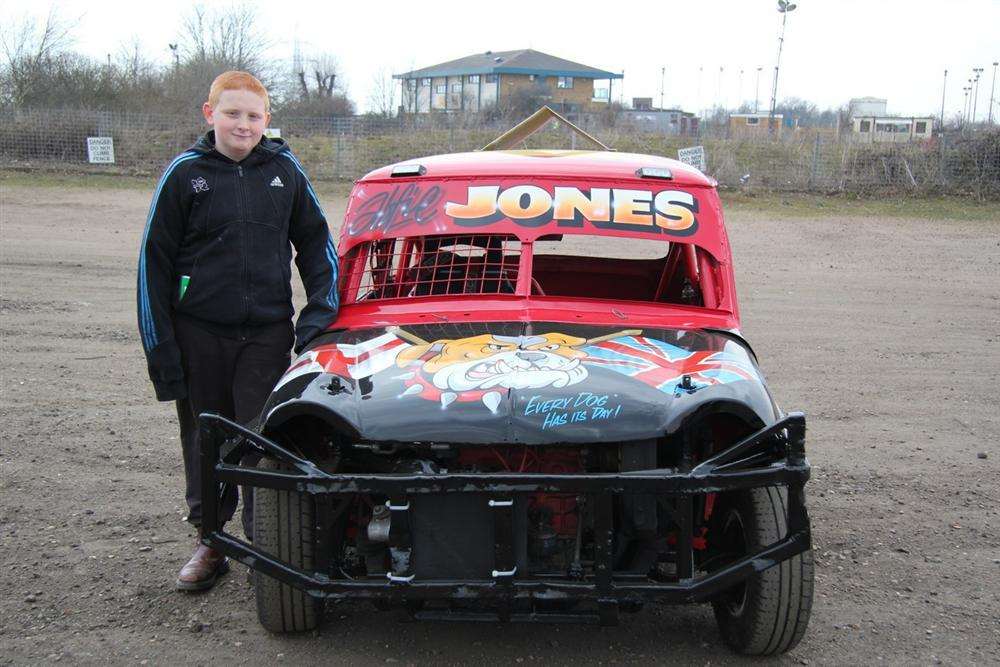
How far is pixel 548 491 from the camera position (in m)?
3.10

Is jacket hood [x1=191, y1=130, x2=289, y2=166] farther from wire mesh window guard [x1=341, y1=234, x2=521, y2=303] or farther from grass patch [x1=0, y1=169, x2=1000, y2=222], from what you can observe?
grass patch [x1=0, y1=169, x2=1000, y2=222]

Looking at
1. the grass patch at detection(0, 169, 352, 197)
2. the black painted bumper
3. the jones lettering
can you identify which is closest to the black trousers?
the black painted bumper

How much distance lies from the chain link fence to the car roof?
1756cm

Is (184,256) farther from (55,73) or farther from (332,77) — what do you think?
(332,77)

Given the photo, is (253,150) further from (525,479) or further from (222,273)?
(525,479)

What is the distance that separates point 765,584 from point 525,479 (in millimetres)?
1006

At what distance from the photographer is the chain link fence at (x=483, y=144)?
2177 centimetres

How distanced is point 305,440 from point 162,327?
0.78 metres

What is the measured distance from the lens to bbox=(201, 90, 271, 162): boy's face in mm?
3949

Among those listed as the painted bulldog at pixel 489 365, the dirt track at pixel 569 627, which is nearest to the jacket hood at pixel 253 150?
the painted bulldog at pixel 489 365

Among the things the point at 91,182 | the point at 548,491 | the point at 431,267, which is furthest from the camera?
the point at 91,182

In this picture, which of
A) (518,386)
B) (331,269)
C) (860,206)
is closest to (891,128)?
(860,206)

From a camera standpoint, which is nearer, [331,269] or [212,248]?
[212,248]

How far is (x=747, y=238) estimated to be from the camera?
15984 millimetres
